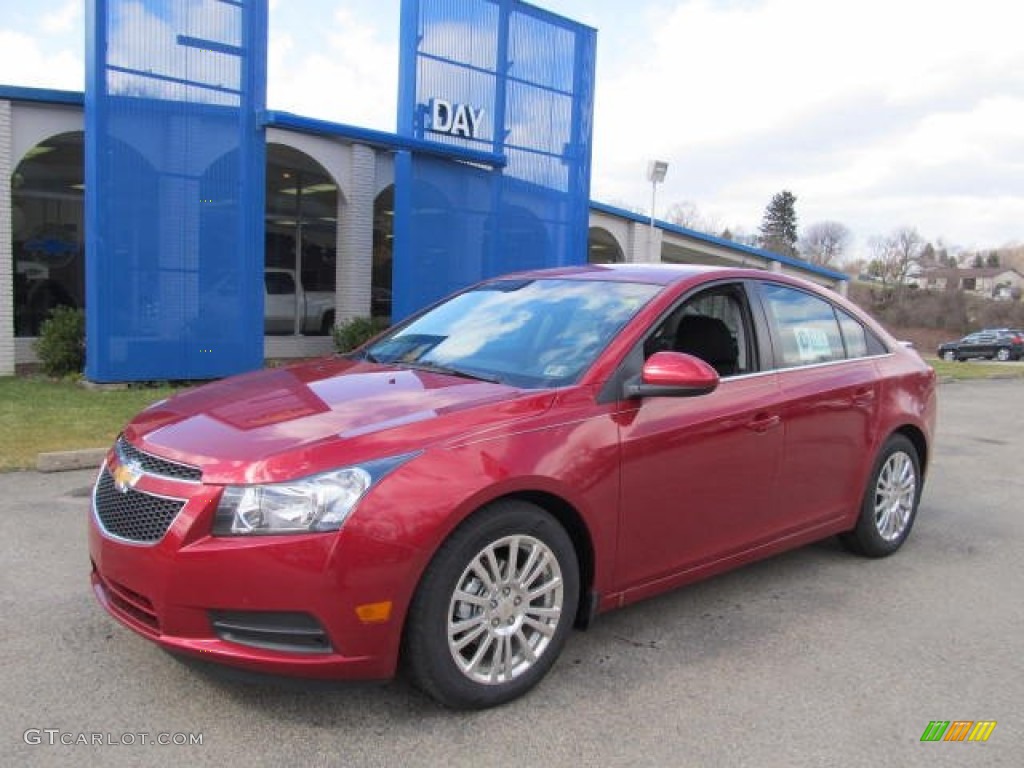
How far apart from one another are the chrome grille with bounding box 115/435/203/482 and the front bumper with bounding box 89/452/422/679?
0.12ft

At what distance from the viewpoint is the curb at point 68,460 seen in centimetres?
662

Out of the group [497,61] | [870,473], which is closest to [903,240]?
[497,61]

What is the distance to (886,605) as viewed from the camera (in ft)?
14.4

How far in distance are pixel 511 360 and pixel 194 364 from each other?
8.67m

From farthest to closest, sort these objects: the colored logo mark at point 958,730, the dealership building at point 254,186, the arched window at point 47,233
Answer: the arched window at point 47,233
the dealership building at point 254,186
the colored logo mark at point 958,730

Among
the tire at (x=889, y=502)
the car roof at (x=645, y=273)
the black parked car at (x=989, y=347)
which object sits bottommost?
the black parked car at (x=989, y=347)

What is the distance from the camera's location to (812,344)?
184 inches

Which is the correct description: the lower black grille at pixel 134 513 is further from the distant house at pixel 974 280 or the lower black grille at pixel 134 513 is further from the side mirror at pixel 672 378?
the distant house at pixel 974 280

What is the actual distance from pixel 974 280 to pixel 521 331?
11759 cm

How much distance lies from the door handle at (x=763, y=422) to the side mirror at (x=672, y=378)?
563 millimetres

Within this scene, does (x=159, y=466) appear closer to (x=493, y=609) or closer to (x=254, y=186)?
(x=493, y=609)

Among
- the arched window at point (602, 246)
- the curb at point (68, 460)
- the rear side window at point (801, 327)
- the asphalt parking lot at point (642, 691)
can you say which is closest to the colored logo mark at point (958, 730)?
the asphalt parking lot at point (642, 691)

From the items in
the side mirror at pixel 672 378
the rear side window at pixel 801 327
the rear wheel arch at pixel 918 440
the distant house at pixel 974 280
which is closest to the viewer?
the side mirror at pixel 672 378

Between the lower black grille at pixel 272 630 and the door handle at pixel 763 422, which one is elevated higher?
the door handle at pixel 763 422
